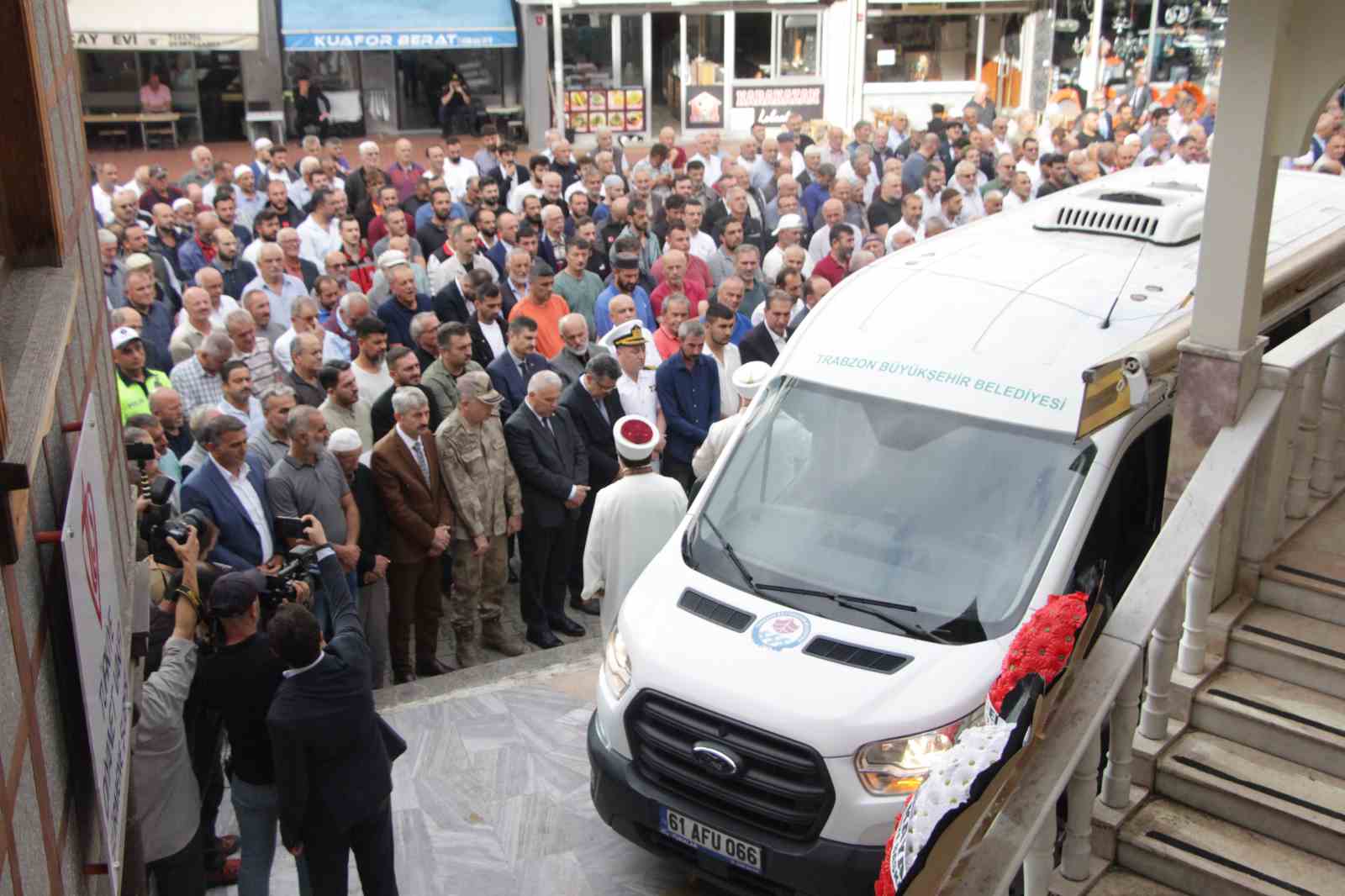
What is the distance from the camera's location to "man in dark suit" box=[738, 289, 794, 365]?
34.7 ft

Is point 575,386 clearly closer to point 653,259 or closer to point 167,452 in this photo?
point 167,452

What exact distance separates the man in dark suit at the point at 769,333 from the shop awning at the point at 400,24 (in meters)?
17.1

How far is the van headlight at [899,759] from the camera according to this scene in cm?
542

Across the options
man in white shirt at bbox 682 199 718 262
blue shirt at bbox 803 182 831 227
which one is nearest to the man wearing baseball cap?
man in white shirt at bbox 682 199 718 262

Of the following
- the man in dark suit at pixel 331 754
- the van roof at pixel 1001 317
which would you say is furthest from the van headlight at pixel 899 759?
the man in dark suit at pixel 331 754

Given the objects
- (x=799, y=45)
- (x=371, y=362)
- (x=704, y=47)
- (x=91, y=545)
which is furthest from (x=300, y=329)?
(x=799, y=45)

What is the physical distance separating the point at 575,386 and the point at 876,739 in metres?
4.40

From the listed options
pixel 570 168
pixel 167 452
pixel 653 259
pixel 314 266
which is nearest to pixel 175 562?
pixel 167 452

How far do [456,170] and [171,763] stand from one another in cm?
1363

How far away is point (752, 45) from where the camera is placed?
28375mm

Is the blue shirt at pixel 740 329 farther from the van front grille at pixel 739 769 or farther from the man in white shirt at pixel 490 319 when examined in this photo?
the van front grille at pixel 739 769

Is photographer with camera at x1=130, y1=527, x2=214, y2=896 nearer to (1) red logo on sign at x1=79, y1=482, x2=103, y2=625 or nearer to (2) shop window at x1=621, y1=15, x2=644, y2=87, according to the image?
(1) red logo on sign at x1=79, y1=482, x2=103, y2=625

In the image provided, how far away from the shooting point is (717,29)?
2786 cm

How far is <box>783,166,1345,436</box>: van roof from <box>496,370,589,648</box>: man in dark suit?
7.22 feet
